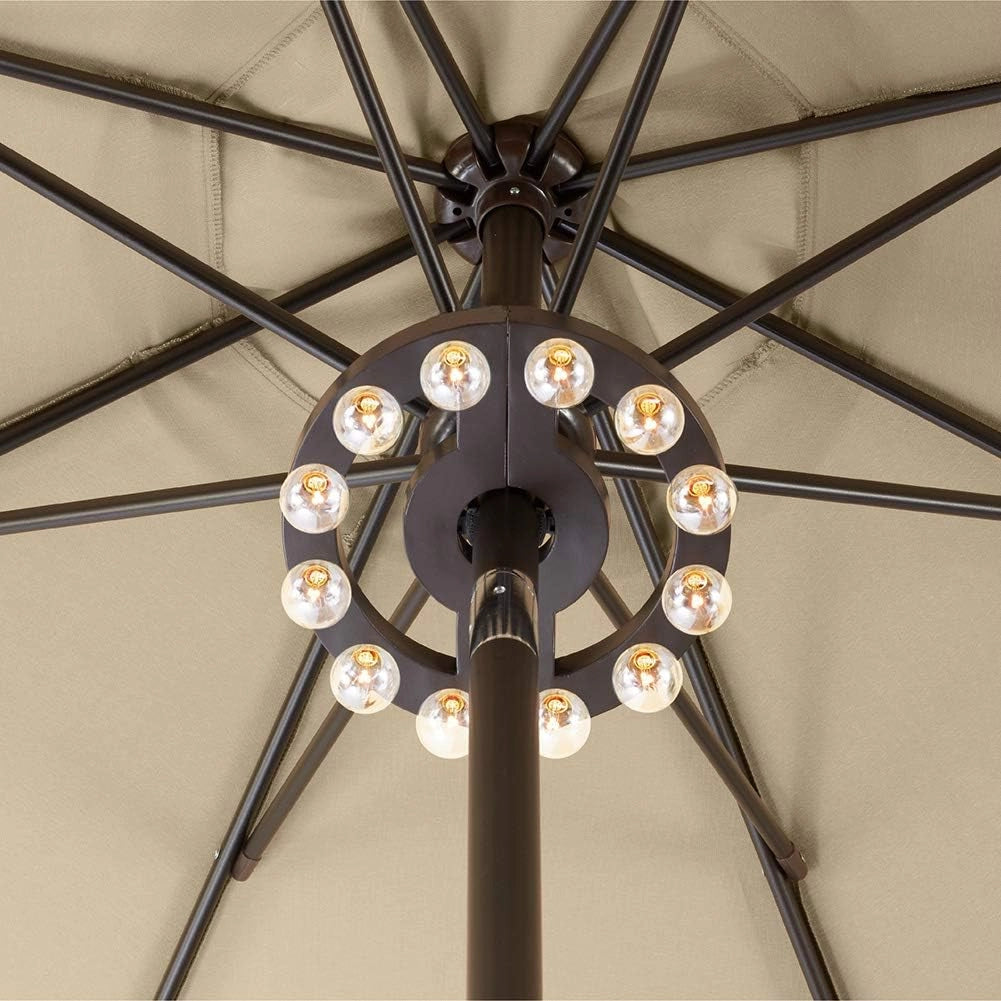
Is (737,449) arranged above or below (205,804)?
above

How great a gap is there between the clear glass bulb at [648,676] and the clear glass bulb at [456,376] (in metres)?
0.64

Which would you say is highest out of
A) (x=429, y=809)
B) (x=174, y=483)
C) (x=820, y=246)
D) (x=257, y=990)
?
(x=820, y=246)

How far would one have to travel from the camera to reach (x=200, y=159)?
14.2 ft

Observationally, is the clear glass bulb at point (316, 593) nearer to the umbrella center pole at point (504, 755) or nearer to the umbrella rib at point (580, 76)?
the umbrella center pole at point (504, 755)

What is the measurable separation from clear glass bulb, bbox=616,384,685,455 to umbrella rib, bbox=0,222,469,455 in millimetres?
1357

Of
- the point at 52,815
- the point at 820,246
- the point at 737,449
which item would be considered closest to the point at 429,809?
the point at 52,815

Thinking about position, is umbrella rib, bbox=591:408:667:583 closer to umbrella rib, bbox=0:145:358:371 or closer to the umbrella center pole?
umbrella rib, bbox=0:145:358:371

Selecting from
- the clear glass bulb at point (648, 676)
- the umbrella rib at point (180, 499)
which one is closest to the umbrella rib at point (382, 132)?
the umbrella rib at point (180, 499)

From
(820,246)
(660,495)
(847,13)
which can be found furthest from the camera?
(660,495)

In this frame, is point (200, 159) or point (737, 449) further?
point (737, 449)

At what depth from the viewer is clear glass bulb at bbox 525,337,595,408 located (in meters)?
3.13

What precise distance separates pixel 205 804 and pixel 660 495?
5.34ft

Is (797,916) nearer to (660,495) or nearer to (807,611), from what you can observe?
(807,611)

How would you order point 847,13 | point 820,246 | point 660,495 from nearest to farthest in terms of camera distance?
point 847,13, point 820,246, point 660,495
